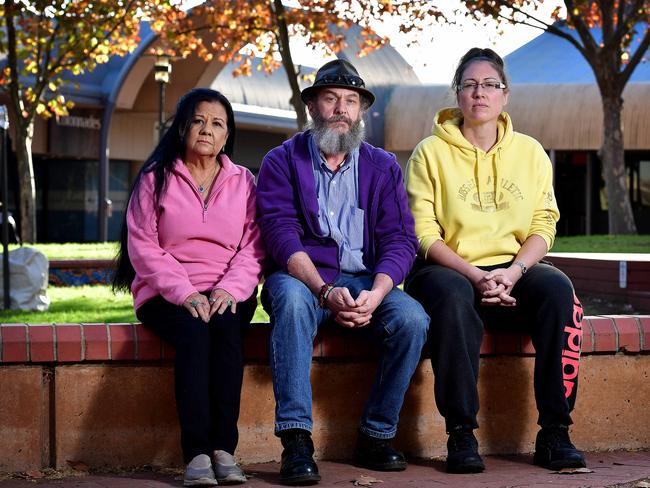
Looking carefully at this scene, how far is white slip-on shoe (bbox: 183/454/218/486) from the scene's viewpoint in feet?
14.5

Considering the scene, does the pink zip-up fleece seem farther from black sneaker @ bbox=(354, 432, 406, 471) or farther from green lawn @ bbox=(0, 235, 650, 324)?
green lawn @ bbox=(0, 235, 650, 324)

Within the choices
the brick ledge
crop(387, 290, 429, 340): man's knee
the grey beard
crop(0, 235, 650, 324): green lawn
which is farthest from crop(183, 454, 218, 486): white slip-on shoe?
crop(0, 235, 650, 324): green lawn

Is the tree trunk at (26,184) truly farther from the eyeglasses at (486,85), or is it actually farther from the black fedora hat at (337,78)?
the eyeglasses at (486,85)

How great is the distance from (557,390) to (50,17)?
1756cm

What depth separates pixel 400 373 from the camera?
4.82 meters

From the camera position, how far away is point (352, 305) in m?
4.74

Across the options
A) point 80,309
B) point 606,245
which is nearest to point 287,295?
point 80,309

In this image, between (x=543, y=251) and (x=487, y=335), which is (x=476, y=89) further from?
(x=487, y=335)

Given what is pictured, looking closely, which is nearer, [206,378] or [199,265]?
[206,378]

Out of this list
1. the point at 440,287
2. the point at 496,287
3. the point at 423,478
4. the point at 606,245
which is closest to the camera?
the point at 423,478

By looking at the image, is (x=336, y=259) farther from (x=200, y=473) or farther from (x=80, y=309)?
(x=80, y=309)

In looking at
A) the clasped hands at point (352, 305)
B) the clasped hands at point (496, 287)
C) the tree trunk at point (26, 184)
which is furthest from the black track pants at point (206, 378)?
the tree trunk at point (26, 184)

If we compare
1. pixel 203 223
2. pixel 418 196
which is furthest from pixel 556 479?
pixel 203 223

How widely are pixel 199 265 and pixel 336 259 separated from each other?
0.62m
